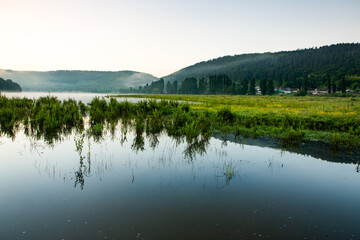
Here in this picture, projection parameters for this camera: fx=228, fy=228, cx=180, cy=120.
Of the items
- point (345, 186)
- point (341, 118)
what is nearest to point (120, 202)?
point (345, 186)

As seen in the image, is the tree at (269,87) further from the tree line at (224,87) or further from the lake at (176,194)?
the lake at (176,194)

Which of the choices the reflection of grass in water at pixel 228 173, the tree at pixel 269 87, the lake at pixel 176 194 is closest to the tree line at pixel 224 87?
the tree at pixel 269 87

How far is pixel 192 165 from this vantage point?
792 cm

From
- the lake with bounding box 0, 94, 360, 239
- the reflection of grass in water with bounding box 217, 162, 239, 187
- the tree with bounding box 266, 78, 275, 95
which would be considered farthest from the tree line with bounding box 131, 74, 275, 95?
the reflection of grass in water with bounding box 217, 162, 239, 187

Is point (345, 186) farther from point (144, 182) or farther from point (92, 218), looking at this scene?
point (92, 218)

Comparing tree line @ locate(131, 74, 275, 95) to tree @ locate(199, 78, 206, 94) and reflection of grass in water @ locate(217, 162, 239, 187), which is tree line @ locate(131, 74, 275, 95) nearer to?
tree @ locate(199, 78, 206, 94)

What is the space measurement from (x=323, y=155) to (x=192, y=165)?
18.8 ft

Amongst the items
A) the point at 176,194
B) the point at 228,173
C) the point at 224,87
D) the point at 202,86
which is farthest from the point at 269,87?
the point at 176,194

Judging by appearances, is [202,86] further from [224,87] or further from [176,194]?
[176,194]

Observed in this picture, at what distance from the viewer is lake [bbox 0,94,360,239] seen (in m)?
4.17

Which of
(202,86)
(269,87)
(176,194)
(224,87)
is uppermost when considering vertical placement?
(202,86)

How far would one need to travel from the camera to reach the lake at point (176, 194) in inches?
164

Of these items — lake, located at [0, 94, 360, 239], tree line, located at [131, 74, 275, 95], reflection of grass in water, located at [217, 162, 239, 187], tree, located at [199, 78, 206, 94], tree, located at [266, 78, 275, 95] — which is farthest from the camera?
tree, located at [199, 78, 206, 94]

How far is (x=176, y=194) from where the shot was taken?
18.5 feet
